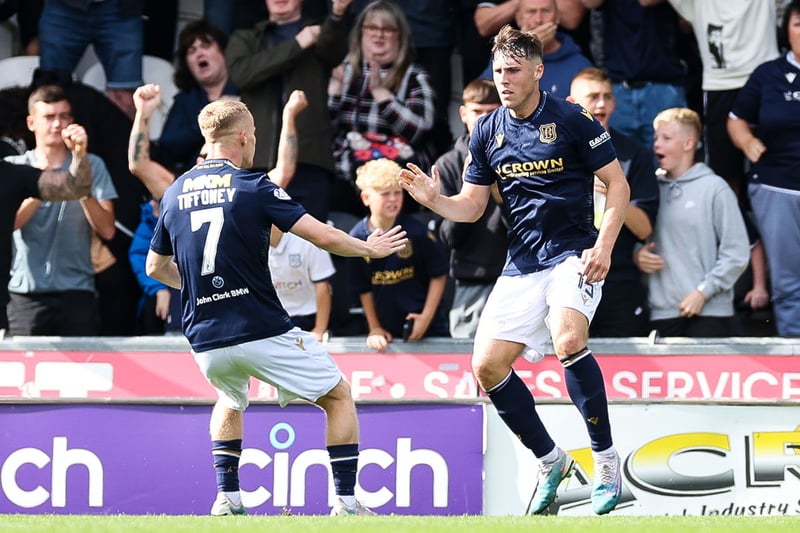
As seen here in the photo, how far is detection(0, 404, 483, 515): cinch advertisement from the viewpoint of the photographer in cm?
830

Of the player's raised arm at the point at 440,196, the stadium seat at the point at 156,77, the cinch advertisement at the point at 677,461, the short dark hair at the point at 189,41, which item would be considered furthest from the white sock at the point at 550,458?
the stadium seat at the point at 156,77

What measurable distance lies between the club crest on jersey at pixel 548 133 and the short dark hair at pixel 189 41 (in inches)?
171

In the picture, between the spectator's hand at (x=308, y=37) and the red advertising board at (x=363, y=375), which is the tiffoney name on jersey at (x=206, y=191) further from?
the spectator's hand at (x=308, y=37)

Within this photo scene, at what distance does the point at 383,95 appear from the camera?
10.5m

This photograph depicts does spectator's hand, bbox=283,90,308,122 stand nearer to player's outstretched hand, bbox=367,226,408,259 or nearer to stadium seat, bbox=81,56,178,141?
player's outstretched hand, bbox=367,226,408,259

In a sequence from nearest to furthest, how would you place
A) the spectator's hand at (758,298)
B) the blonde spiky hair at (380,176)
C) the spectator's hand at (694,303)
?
the blonde spiky hair at (380,176), the spectator's hand at (694,303), the spectator's hand at (758,298)

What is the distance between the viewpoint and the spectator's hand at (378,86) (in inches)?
415

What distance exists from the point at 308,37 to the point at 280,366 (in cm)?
399

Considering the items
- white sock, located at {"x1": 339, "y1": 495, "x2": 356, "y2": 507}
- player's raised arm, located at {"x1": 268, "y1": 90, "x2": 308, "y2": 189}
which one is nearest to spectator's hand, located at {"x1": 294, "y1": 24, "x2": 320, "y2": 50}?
player's raised arm, located at {"x1": 268, "y1": 90, "x2": 308, "y2": 189}

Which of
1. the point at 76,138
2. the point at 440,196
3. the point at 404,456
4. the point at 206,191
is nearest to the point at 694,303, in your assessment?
the point at 404,456

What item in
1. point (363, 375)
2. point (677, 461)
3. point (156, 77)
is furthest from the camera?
point (156, 77)

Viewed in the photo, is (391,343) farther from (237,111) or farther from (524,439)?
(237,111)

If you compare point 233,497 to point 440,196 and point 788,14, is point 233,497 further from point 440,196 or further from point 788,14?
point 788,14

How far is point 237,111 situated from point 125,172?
4153 mm
